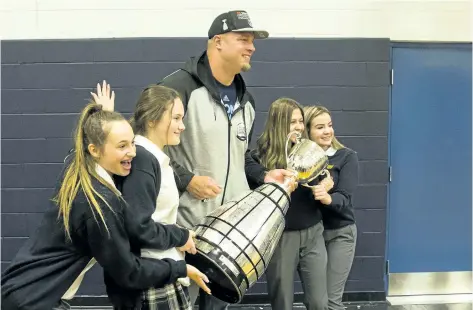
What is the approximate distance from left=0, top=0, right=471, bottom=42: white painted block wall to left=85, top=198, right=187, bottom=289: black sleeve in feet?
7.93

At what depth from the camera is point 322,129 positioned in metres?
3.25

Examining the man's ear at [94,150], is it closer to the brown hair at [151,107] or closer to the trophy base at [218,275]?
the brown hair at [151,107]

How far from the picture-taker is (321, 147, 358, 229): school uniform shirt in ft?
10.6

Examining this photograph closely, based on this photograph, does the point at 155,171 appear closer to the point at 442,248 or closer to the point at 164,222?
the point at 164,222

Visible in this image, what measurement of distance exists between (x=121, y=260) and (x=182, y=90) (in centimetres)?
92

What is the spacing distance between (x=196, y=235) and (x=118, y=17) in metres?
2.35

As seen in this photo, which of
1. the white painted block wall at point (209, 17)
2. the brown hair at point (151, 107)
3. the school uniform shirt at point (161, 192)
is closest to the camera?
the school uniform shirt at point (161, 192)

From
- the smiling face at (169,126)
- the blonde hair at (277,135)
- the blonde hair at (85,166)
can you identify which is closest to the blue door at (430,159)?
the blonde hair at (277,135)

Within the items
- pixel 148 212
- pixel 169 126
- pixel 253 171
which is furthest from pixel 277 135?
pixel 148 212

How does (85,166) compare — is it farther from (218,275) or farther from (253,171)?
(253,171)

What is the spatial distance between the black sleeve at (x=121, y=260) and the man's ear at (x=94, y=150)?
197mm

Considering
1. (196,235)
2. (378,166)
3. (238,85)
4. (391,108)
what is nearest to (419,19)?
(391,108)

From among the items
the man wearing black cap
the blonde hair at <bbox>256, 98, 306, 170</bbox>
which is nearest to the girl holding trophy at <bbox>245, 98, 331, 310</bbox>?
the blonde hair at <bbox>256, 98, 306, 170</bbox>

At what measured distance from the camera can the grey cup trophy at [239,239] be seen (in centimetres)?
226
